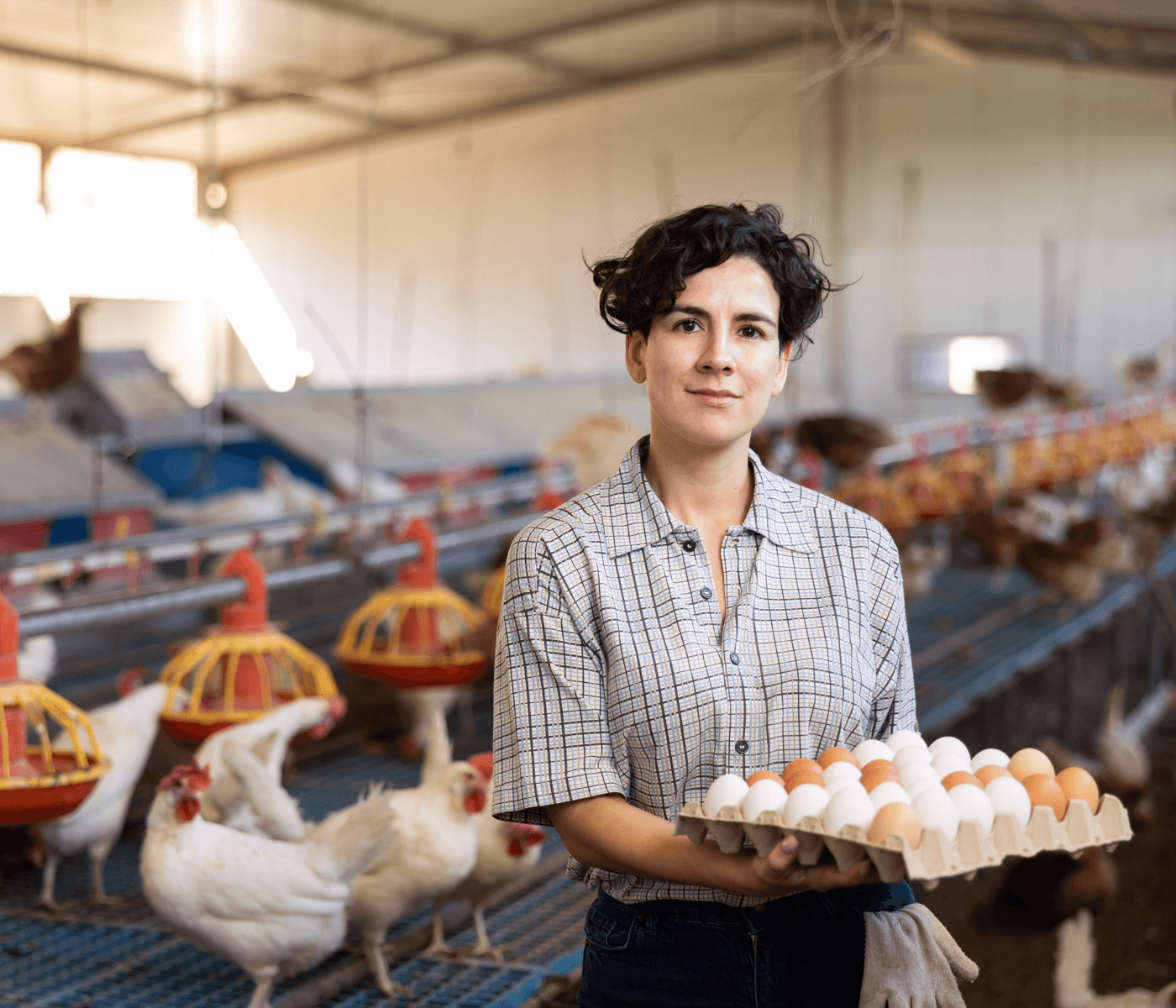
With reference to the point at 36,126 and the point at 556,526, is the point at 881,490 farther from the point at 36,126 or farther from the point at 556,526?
the point at 36,126

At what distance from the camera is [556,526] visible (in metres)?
1.01

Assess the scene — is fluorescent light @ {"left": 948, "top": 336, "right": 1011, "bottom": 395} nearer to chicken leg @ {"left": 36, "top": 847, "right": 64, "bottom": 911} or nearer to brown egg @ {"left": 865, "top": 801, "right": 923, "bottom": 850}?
chicken leg @ {"left": 36, "top": 847, "right": 64, "bottom": 911}

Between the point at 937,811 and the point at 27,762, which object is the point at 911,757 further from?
the point at 27,762

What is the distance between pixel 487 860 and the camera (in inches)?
81.4

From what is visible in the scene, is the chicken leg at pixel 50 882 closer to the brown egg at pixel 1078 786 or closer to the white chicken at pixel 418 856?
the white chicken at pixel 418 856

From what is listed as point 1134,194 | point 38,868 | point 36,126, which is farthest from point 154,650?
point 1134,194

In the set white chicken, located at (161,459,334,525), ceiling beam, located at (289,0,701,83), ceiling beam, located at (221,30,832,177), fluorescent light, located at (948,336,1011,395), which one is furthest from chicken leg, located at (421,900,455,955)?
fluorescent light, located at (948,336,1011,395)

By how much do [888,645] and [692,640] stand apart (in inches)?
8.3

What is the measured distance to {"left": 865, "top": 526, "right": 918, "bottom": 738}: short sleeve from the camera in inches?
42.4

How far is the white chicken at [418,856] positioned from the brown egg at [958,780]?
45.1 inches

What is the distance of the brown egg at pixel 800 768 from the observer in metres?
0.88

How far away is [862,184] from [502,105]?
3443mm

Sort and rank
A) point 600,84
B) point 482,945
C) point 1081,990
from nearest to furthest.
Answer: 1. point 482,945
2. point 1081,990
3. point 600,84

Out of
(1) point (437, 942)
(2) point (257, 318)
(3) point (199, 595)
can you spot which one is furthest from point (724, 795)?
(2) point (257, 318)
